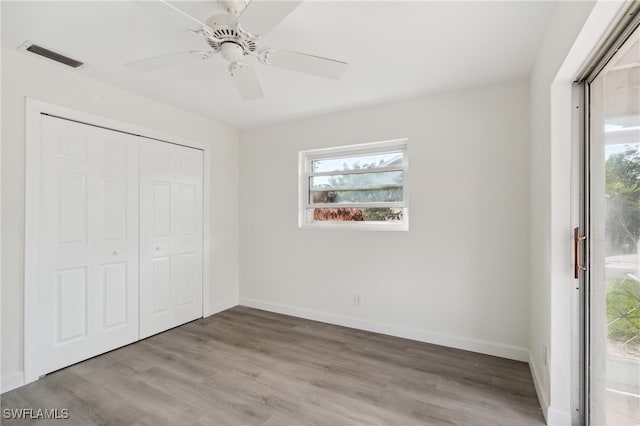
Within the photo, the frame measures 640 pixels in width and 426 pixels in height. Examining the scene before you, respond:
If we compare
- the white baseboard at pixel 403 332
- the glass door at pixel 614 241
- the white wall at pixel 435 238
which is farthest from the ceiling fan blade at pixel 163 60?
the white baseboard at pixel 403 332

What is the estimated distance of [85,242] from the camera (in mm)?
2486

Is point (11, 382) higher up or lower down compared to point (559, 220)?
lower down

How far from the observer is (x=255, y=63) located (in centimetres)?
221

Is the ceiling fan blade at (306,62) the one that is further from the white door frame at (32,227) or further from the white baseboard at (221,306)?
the white baseboard at (221,306)

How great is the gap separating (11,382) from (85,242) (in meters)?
1.06

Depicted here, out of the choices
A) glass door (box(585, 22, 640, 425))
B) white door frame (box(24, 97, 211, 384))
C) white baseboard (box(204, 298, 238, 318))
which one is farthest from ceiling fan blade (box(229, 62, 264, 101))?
white baseboard (box(204, 298, 238, 318))

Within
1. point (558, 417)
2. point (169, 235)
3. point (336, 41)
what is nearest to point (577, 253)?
point (558, 417)

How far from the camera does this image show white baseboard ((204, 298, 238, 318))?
11.9 ft

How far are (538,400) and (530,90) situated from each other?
2.32m

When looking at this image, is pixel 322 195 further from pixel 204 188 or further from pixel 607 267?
pixel 607 267

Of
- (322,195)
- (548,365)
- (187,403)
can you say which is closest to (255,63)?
(322,195)

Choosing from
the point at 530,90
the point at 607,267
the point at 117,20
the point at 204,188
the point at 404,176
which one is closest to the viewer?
the point at 607,267

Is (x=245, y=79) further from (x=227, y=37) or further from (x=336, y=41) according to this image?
(x=336, y=41)

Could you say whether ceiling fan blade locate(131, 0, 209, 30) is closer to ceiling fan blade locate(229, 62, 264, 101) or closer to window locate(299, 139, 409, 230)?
ceiling fan blade locate(229, 62, 264, 101)
